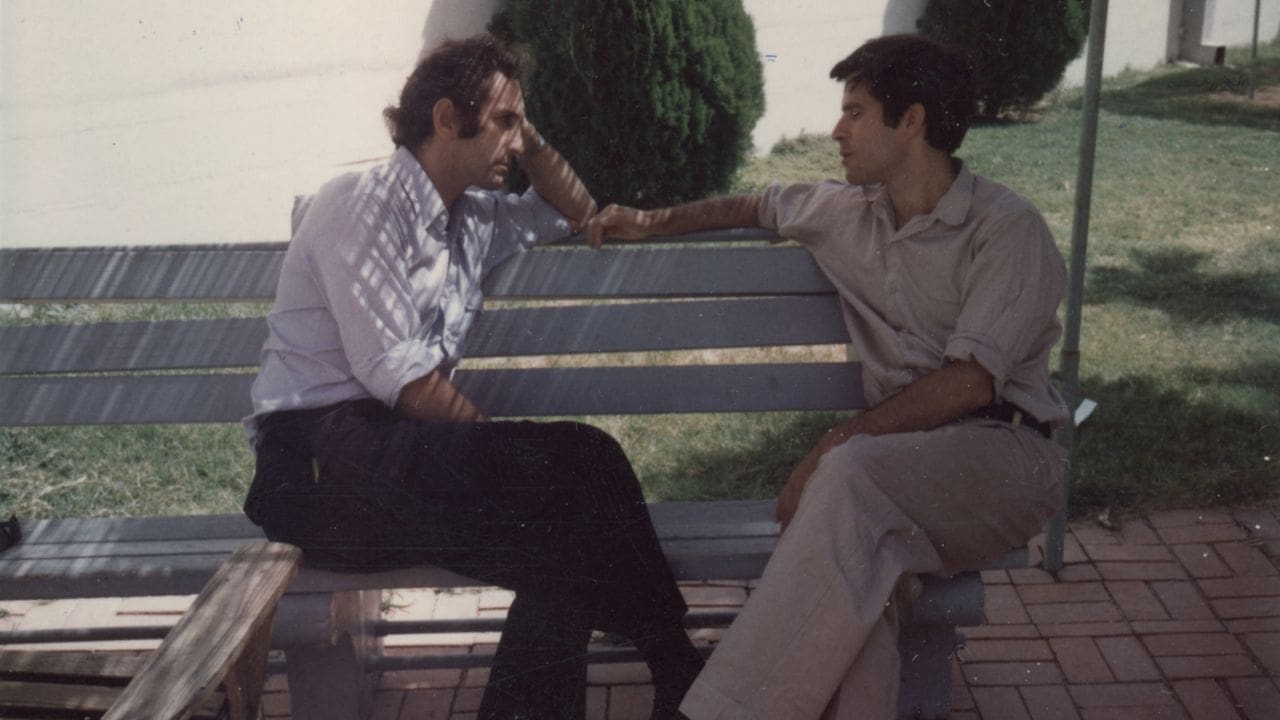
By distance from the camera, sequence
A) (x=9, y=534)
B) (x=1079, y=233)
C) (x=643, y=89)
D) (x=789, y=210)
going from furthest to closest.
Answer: (x=643, y=89)
(x=1079, y=233)
(x=789, y=210)
(x=9, y=534)


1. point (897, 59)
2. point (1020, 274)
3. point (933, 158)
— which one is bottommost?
point (1020, 274)

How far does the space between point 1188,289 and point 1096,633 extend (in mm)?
3470

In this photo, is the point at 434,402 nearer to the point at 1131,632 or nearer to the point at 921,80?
→ the point at 921,80

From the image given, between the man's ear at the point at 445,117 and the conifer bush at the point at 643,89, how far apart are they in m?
4.91

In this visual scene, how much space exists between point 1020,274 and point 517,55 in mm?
1291

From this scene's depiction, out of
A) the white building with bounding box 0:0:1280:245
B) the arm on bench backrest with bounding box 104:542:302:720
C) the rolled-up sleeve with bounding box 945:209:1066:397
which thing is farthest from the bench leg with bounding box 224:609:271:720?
the white building with bounding box 0:0:1280:245

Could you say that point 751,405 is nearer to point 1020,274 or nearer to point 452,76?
point 1020,274

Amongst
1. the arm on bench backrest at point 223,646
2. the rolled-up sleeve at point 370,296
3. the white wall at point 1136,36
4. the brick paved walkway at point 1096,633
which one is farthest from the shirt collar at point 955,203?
the white wall at point 1136,36

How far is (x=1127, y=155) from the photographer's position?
9.88 m

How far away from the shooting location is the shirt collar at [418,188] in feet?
9.62

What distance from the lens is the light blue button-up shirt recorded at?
276cm

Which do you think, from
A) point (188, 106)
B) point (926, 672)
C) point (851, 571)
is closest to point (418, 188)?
point (851, 571)

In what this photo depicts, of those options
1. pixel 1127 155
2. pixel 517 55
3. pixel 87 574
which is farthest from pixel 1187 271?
pixel 87 574

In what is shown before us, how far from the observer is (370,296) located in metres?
2.76
